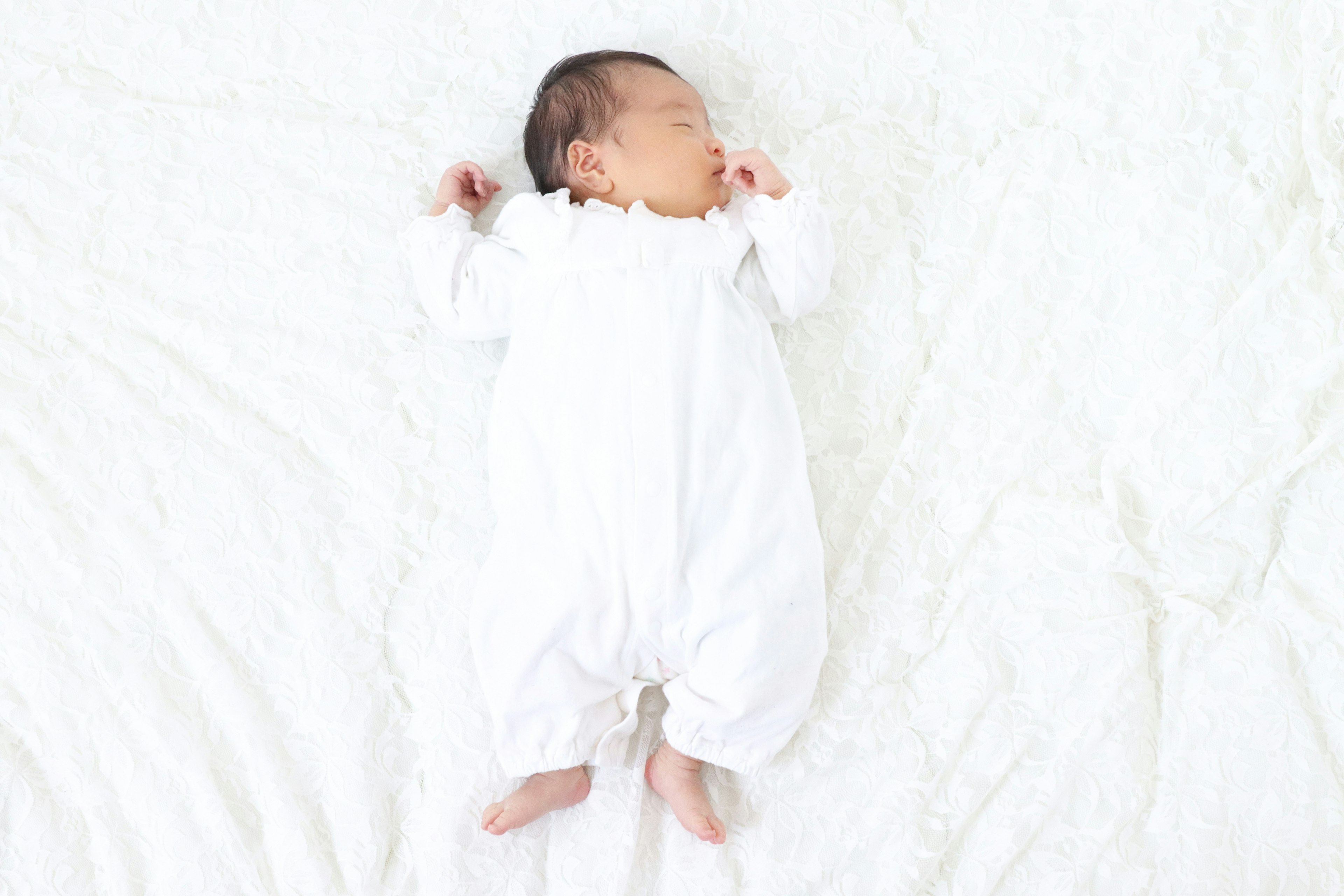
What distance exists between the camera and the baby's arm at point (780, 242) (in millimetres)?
1564

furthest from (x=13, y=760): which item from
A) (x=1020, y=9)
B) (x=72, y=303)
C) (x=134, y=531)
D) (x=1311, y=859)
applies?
(x=1020, y=9)

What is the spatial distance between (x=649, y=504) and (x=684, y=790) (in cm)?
44

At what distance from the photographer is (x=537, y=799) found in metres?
1.46

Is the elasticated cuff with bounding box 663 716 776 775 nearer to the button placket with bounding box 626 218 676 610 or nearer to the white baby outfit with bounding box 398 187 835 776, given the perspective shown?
the white baby outfit with bounding box 398 187 835 776

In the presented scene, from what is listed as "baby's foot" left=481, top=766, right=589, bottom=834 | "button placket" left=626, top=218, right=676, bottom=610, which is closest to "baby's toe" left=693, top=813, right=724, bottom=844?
"baby's foot" left=481, top=766, right=589, bottom=834

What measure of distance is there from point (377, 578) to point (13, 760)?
1.89 ft

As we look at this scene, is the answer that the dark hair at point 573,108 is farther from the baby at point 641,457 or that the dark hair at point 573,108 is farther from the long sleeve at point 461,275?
the long sleeve at point 461,275

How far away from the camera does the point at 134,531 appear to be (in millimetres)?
1563

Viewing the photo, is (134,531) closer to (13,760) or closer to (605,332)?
(13,760)

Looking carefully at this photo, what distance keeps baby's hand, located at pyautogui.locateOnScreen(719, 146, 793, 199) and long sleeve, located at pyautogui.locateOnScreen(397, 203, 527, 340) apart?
14.8 inches

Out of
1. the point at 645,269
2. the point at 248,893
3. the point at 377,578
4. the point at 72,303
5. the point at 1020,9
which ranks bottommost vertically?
the point at 248,893

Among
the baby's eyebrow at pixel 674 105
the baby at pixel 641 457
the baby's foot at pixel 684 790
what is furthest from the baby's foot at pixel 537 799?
the baby's eyebrow at pixel 674 105

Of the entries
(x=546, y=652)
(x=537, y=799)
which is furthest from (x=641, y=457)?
(x=537, y=799)

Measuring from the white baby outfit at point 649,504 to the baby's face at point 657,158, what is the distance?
0.07 metres
